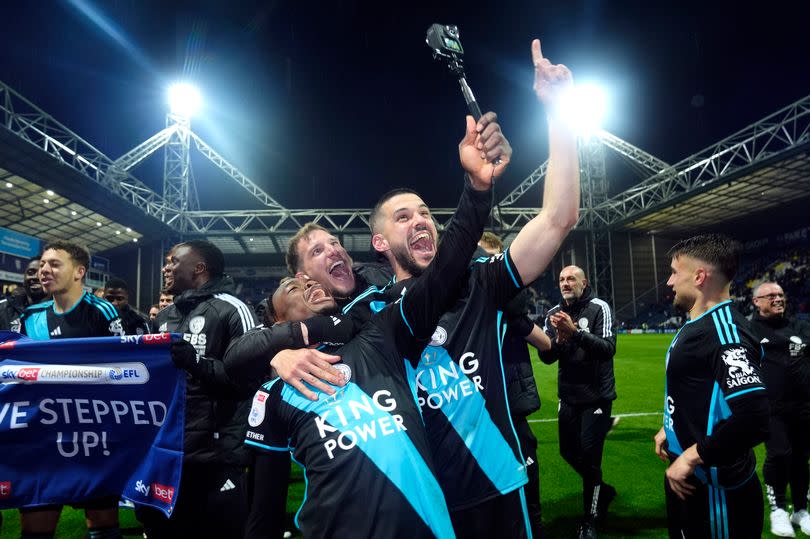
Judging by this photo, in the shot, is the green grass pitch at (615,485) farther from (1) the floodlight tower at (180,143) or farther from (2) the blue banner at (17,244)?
(1) the floodlight tower at (180,143)

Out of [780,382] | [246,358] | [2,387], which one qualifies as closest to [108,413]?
[2,387]

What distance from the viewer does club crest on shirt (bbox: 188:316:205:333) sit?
3.31 meters

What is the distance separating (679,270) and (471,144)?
6.10 ft

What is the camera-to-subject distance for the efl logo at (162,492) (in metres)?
2.81

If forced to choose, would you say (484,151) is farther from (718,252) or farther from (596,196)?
(596,196)

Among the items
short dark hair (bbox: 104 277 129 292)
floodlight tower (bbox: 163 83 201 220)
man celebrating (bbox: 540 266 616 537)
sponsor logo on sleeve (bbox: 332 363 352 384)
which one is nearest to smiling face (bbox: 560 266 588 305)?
man celebrating (bbox: 540 266 616 537)

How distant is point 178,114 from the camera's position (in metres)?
31.7

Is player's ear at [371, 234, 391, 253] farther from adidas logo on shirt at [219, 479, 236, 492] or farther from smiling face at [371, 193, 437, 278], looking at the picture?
adidas logo on shirt at [219, 479, 236, 492]

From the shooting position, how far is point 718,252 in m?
2.84

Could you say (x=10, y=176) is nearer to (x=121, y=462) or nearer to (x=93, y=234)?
(x=93, y=234)

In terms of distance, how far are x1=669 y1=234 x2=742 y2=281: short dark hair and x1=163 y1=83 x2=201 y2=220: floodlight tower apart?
104ft

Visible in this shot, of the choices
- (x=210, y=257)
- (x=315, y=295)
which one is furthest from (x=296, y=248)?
(x=210, y=257)

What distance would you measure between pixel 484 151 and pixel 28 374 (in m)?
3.03

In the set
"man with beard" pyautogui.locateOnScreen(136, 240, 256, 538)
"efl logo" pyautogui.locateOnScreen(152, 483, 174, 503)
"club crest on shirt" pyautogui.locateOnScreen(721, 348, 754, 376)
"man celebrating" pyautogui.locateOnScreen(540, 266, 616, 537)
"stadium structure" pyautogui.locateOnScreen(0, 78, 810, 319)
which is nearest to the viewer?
"club crest on shirt" pyautogui.locateOnScreen(721, 348, 754, 376)
